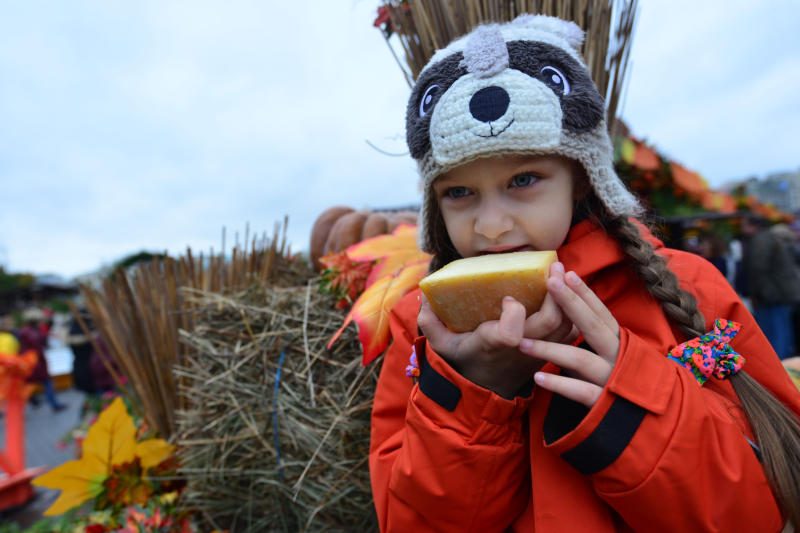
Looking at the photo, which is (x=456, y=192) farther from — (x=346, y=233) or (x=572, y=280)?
(x=346, y=233)

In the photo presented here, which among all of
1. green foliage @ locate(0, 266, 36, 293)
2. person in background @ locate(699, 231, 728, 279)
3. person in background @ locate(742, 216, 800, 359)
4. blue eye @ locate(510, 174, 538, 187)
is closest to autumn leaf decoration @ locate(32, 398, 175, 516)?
blue eye @ locate(510, 174, 538, 187)

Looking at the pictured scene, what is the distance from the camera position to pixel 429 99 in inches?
39.8

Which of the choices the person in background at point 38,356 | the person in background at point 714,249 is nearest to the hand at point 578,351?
the person in background at point 714,249

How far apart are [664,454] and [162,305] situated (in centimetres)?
199

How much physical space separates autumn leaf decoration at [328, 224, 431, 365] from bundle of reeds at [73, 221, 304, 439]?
64cm

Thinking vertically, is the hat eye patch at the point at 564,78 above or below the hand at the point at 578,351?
above

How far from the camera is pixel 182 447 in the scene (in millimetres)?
1764

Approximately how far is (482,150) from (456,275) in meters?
0.29

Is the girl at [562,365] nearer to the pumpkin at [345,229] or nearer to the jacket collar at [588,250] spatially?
the jacket collar at [588,250]

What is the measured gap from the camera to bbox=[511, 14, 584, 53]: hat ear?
1.08 metres

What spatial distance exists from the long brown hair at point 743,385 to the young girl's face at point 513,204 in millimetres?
135

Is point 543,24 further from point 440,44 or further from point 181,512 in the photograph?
point 181,512

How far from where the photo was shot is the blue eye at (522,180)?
37.9 inches

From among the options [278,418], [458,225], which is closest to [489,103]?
[458,225]
